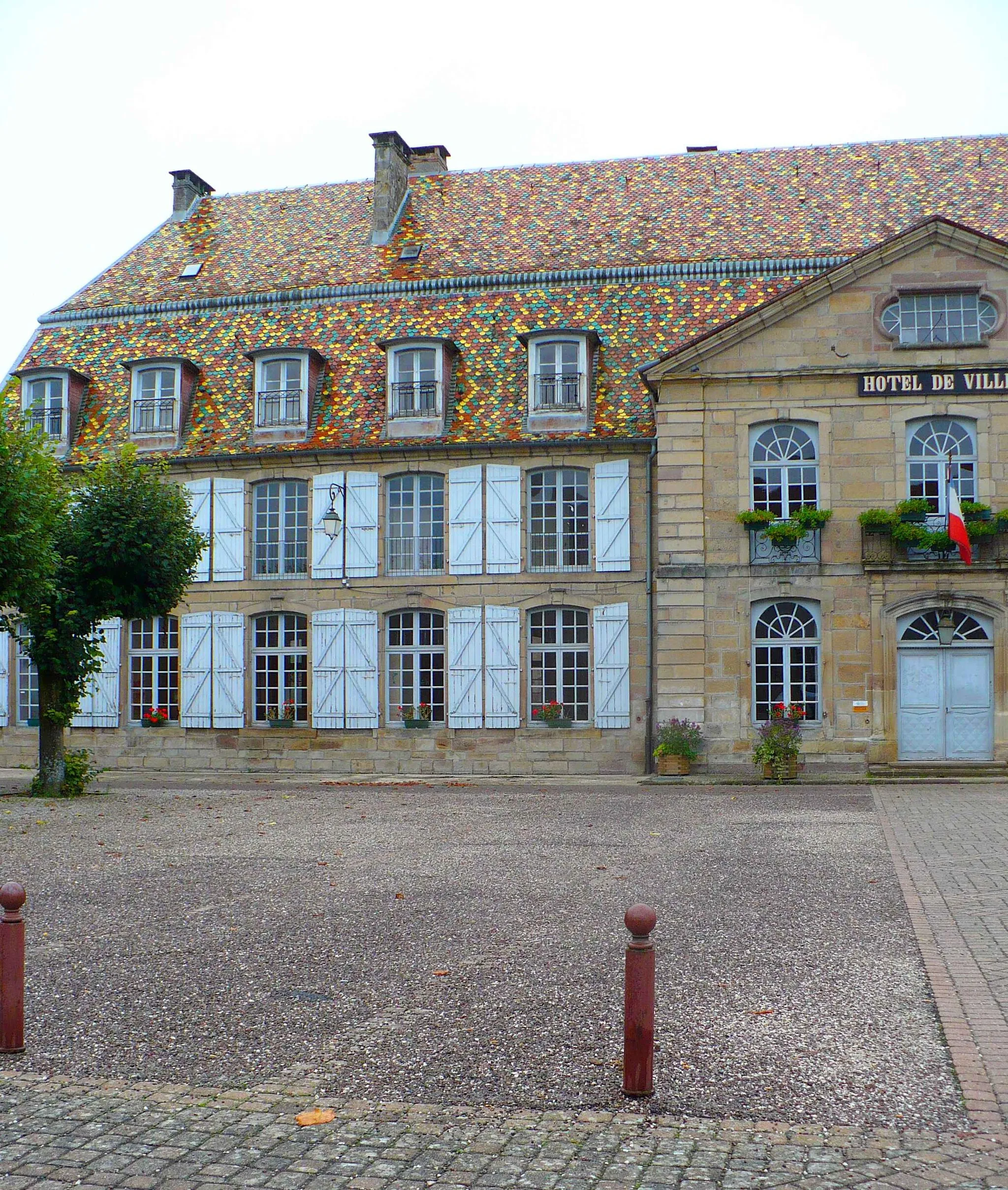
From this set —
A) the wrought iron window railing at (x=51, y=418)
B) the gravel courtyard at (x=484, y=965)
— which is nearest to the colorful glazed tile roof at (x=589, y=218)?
the wrought iron window railing at (x=51, y=418)

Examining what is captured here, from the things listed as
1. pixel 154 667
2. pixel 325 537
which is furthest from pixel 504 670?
pixel 154 667

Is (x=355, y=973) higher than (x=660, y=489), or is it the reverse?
(x=660, y=489)

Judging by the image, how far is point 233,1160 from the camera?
459cm

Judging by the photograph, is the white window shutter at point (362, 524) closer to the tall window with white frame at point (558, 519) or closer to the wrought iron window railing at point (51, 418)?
the tall window with white frame at point (558, 519)

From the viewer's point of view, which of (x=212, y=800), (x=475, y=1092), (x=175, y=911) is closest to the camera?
(x=475, y=1092)

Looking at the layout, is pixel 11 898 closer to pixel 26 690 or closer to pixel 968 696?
pixel 968 696

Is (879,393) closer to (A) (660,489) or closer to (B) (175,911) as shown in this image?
(A) (660,489)

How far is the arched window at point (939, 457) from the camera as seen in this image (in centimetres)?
2181

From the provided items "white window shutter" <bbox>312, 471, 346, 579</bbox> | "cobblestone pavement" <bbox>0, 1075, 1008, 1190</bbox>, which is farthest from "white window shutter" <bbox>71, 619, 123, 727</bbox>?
"cobblestone pavement" <bbox>0, 1075, 1008, 1190</bbox>

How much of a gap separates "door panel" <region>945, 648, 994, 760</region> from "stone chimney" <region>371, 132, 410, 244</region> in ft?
47.3

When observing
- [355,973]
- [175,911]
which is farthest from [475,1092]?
[175,911]

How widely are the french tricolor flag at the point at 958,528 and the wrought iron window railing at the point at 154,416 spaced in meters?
14.1

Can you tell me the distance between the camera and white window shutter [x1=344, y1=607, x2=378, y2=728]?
2425 centimetres

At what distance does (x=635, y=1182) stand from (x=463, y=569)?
1994cm
